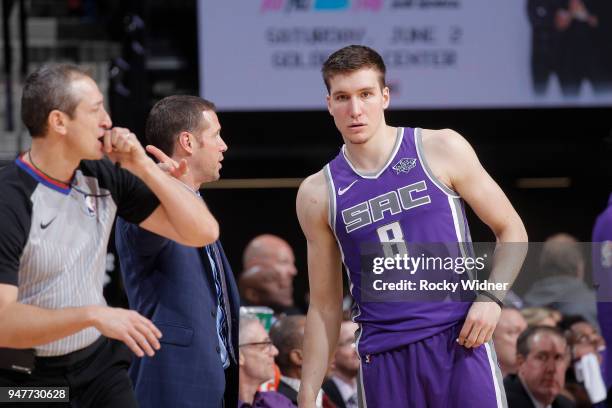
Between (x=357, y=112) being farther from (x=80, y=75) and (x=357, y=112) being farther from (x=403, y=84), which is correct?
(x=403, y=84)

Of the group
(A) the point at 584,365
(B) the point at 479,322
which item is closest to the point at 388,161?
(B) the point at 479,322

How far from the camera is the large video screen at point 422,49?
380 inches

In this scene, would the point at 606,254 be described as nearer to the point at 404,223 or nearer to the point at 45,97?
the point at 404,223

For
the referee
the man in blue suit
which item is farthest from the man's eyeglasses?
the referee

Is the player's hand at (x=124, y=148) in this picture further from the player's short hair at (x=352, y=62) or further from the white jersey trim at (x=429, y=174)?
the white jersey trim at (x=429, y=174)

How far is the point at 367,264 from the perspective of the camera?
4426 millimetres

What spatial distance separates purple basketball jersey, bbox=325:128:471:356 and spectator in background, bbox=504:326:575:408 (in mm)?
2221

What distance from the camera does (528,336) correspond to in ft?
21.3

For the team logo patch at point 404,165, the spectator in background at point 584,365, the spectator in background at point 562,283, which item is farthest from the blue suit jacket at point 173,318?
the spectator in background at point 584,365

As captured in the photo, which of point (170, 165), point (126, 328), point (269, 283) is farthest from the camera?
point (269, 283)

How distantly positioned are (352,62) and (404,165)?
1.50ft

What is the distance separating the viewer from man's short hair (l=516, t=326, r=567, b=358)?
6434 millimetres

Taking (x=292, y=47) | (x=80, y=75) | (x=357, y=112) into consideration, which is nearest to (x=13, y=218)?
(x=80, y=75)

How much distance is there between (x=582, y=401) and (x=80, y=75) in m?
→ 4.41
